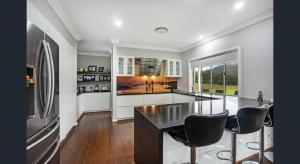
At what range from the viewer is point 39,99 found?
1.09 meters

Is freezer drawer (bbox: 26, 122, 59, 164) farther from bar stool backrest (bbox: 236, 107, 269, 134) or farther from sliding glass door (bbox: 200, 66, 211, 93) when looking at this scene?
sliding glass door (bbox: 200, 66, 211, 93)

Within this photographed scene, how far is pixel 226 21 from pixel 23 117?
3.45 meters

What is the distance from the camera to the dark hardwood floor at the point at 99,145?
2055 mm

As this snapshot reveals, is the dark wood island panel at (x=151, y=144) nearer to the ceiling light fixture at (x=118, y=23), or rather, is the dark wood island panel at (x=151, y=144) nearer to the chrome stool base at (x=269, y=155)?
the chrome stool base at (x=269, y=155)

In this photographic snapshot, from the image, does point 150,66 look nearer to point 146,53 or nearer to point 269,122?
point 146,53

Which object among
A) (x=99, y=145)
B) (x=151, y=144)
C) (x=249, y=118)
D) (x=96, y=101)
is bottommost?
(x=99, y=145)

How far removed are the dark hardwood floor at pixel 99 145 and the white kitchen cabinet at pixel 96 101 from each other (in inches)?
66.1

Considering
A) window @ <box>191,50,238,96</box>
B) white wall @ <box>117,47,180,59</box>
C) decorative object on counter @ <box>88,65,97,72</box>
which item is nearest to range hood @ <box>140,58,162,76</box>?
white wall @ <box>117,47,180,59</box>

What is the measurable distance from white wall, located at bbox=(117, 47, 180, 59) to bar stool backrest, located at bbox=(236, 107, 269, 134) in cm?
378

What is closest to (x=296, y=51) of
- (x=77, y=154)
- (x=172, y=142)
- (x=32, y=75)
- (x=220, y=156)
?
(x=172, y=142)

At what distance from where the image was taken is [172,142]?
135 cm

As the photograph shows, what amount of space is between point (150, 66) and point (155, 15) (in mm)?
2401

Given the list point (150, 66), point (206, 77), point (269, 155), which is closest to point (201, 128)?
point (269, 155)

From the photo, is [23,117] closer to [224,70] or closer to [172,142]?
[172,142]
